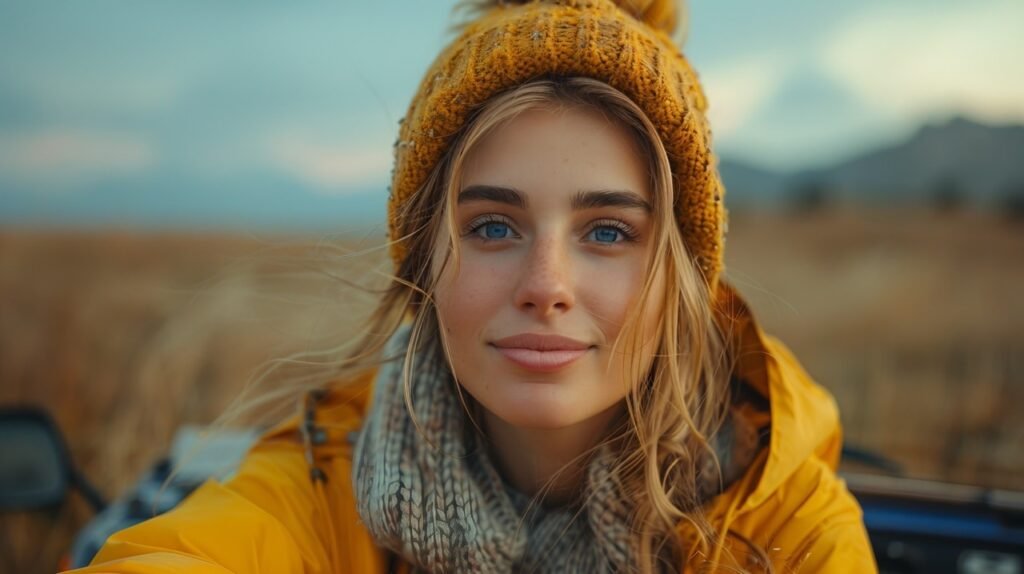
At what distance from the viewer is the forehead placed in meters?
1.88

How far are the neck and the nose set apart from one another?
513 mm

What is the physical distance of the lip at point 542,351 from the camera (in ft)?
6.07

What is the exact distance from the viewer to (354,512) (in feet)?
7.08

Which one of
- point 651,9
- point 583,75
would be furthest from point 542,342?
point 651,9

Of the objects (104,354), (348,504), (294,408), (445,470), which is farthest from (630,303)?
(104,354)

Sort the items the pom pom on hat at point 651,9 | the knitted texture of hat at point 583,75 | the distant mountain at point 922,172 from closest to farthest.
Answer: the knitted texture of hat at point 583,75
the pom pom on hat at point 651,9
the distant mountain at point 922,172

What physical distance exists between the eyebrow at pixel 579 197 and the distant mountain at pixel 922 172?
15.2 metres

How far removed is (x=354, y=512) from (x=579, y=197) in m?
1.07

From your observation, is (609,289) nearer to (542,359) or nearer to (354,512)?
(542,359)

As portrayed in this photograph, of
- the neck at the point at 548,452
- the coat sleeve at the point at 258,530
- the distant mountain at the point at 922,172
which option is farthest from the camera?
the distant mountain at the point at 922,172

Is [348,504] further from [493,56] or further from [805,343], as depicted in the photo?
[805,343]

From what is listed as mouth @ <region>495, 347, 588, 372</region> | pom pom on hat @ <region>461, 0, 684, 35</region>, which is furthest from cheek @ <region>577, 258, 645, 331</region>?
pom pom on hat @ <region>461, 0, 684, 35</region>

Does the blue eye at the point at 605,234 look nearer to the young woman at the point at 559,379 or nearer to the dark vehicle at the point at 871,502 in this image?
the young woman at the point at 559,379

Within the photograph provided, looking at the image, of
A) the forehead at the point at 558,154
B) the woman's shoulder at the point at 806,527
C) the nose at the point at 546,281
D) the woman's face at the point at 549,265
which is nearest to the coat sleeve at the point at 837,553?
the woman's shoulder at the point at 806,527
